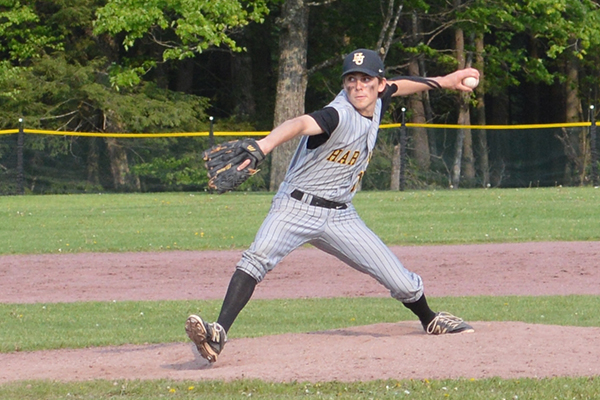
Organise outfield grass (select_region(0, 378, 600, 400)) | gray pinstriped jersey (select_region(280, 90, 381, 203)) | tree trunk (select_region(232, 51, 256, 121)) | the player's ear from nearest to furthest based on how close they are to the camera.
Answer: outfield grass (select_region(0, 378, 600, 400)) < gray pinstriped jersey (select_region(280, 90, 381, 203)) < the player's ear < tree trunk (select_region(232, 51, 256, 121))

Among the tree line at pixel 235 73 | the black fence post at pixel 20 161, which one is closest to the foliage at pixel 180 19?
the tree line at pixel 235 73

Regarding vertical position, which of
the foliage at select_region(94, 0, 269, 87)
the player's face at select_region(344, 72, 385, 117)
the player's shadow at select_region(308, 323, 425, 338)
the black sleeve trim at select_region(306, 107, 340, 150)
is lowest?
the player's shadow at select_region(308, 323, 425, 338)

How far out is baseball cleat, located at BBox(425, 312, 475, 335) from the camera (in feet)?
21.1

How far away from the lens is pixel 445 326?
6.44 m

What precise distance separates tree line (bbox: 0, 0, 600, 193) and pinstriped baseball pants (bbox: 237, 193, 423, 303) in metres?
16.7

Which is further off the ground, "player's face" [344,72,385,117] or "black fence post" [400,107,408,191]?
"player's face" [344,72,385,117]

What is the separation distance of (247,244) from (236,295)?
7.64 m

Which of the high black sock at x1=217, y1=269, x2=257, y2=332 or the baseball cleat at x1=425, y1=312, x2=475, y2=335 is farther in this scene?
the baseball cleat at x1=425, y1=312, x2=475, y2=335

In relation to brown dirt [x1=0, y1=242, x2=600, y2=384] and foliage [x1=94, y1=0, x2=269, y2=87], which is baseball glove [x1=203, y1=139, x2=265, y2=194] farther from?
foliage [x1=94, y1=0, x2=269, y2=87]

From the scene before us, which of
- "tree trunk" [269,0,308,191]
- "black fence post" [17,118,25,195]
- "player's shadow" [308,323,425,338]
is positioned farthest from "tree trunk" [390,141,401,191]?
"player's shadow" [308,323,425,338]

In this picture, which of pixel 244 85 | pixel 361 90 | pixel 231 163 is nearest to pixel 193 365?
pixel 231 163

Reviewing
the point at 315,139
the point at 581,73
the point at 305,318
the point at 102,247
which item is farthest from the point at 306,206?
the point at 581,73

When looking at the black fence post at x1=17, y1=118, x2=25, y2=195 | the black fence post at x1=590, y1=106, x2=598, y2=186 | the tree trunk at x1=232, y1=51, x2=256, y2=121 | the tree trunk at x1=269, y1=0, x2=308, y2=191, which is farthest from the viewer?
the tree trunk at x1=232, y1=51, x2=256, y2=121

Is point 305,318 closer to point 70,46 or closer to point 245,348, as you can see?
point 245,348
